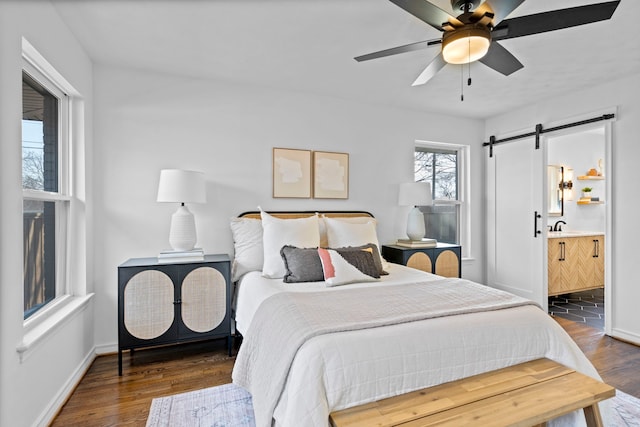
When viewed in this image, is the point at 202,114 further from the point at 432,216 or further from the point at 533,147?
the point at 533,147

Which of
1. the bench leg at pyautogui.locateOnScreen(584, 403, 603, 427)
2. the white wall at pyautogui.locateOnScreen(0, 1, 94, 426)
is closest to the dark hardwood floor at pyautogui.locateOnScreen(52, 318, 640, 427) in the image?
the white wall at pyautogui.locateOnScreen(0, 1, 94, 426)

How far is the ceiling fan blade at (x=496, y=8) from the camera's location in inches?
59.6

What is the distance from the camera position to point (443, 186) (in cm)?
455

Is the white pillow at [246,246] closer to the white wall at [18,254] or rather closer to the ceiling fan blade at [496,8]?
the white wall at [18,254]

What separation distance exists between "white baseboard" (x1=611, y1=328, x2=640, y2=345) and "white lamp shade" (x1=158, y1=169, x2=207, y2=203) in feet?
13.7

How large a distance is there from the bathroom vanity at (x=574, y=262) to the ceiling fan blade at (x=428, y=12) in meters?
3.77

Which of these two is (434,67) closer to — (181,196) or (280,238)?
(280,238)

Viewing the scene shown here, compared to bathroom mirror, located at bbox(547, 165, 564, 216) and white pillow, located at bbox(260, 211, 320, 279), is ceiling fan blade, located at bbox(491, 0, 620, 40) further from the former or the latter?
bathroom mirror, located at bbox(547, 165, 564, 216)

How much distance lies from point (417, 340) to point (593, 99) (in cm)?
352

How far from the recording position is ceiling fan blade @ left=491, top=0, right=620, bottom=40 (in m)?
1.48

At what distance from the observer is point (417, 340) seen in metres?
1.57

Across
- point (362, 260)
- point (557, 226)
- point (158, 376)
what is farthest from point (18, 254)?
point (557, 226)

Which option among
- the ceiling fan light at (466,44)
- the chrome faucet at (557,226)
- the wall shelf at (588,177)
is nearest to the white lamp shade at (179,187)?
the ceiling fan light at (466,44)

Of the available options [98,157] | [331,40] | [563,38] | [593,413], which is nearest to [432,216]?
[563,38]
